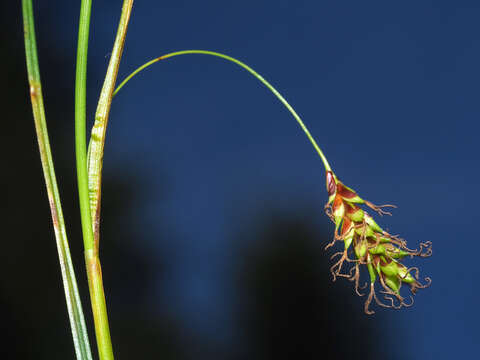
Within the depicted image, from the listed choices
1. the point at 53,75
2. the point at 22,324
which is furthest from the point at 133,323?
the point at 53,75

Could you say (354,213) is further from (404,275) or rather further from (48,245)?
(48,245)

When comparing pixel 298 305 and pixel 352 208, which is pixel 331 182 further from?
pixel 298 305

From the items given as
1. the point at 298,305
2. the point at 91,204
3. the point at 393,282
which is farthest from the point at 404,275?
the point at 298,305

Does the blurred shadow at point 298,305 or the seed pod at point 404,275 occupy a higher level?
the blurred shadow at point 298,305

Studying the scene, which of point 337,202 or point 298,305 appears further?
point 298,305

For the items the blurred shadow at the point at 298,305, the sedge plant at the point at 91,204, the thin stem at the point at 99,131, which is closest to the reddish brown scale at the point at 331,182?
the sedge plant at the point at 91,204

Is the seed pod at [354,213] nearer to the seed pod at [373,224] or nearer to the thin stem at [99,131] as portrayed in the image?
the seed pod at [373,224]

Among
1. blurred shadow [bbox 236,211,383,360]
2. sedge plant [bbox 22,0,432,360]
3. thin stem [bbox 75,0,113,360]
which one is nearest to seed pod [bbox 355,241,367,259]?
sedge plant [bbox 22,0,432,360]

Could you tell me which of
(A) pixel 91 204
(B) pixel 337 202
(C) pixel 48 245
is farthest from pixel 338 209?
(C) pixel 48 245

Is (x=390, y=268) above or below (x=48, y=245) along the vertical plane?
below
